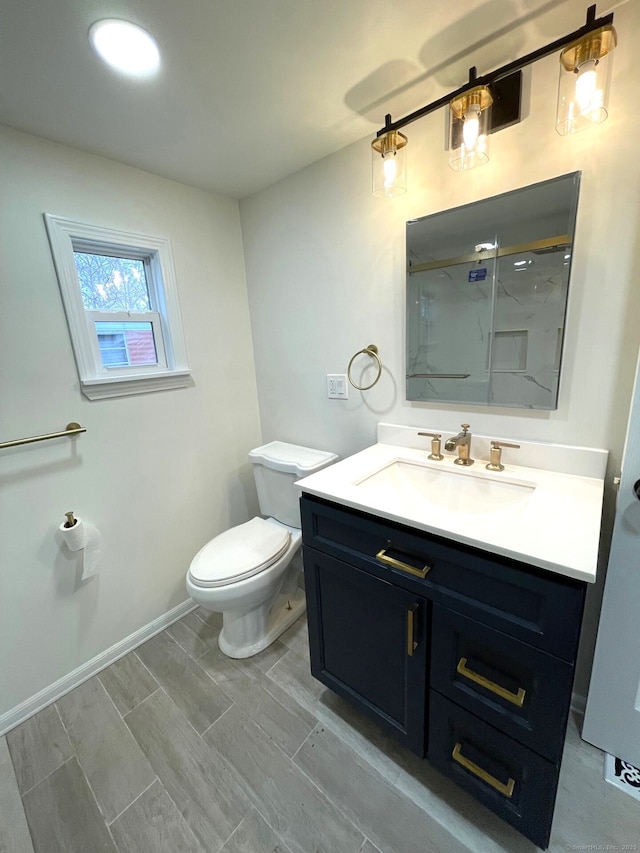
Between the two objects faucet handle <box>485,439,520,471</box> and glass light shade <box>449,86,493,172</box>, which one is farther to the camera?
faucet handle <box>485,439,520,471</box>

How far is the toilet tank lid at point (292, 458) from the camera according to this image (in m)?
1.58

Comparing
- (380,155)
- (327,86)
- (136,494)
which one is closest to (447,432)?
(380,155)

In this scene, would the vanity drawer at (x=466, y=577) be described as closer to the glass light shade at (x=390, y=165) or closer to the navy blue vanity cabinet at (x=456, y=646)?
the navy blue vanity cabinet at (x=456, y=646)

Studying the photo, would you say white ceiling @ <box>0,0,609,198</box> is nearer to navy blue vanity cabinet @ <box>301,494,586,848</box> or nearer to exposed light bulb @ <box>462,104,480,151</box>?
exposed light bulb @ <box>462,104,480,151</box>

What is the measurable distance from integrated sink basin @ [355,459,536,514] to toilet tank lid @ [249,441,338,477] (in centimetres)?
40

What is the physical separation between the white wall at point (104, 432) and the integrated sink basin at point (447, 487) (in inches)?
39.8

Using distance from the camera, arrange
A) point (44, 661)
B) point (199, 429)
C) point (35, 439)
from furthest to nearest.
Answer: point (199, 429), point (44, 661), point (35, 439)

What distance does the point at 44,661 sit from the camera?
1391mm

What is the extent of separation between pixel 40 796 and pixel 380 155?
239cm

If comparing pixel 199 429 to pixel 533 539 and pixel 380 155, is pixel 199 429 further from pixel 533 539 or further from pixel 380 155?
pixel 533 539

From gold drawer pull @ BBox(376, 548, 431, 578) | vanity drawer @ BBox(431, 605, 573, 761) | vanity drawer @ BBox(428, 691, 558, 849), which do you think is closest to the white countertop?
gold drawer pull @ BBox(376, 548, 431, 578)

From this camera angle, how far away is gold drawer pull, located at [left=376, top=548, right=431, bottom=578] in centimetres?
88

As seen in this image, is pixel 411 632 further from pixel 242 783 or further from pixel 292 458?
pixel 292 458

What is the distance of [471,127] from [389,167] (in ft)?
0.88
